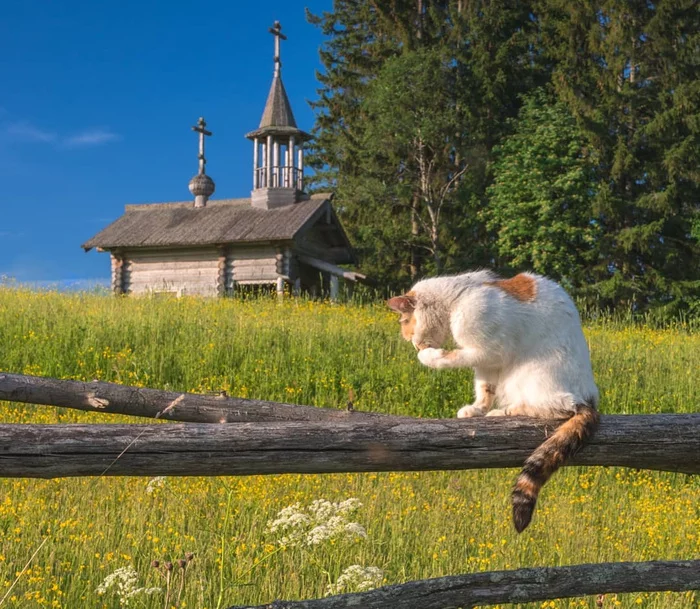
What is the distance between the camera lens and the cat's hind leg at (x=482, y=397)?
3.86m

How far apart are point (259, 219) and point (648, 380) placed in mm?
18501

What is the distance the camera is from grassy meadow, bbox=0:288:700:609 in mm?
4680

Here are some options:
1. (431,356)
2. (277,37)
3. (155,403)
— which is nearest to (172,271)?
(277,37)

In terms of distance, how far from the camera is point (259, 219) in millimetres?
27531

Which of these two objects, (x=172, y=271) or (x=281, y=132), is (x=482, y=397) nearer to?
(x=281, y=132)

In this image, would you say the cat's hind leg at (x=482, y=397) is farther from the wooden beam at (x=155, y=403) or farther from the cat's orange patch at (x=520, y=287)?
the wooden beam at (x=155, y=403)

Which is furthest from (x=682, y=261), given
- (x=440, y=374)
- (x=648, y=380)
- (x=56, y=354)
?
(x=56, y=354)

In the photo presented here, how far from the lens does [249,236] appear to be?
26141mm

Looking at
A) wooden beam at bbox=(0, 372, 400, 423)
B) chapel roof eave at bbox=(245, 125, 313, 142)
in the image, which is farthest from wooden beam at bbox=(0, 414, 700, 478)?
chapel roof eave at bbox=(245, 125, 313, 142)

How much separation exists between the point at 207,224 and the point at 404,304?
25.7m

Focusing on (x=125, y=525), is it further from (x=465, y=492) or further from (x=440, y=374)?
(x=440, y=374)

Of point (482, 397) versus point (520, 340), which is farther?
point (482, 397)

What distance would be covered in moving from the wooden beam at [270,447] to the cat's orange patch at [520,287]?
0.59m

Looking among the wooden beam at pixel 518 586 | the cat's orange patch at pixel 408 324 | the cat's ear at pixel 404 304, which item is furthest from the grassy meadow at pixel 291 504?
the cat's ear at pixel 404 304
